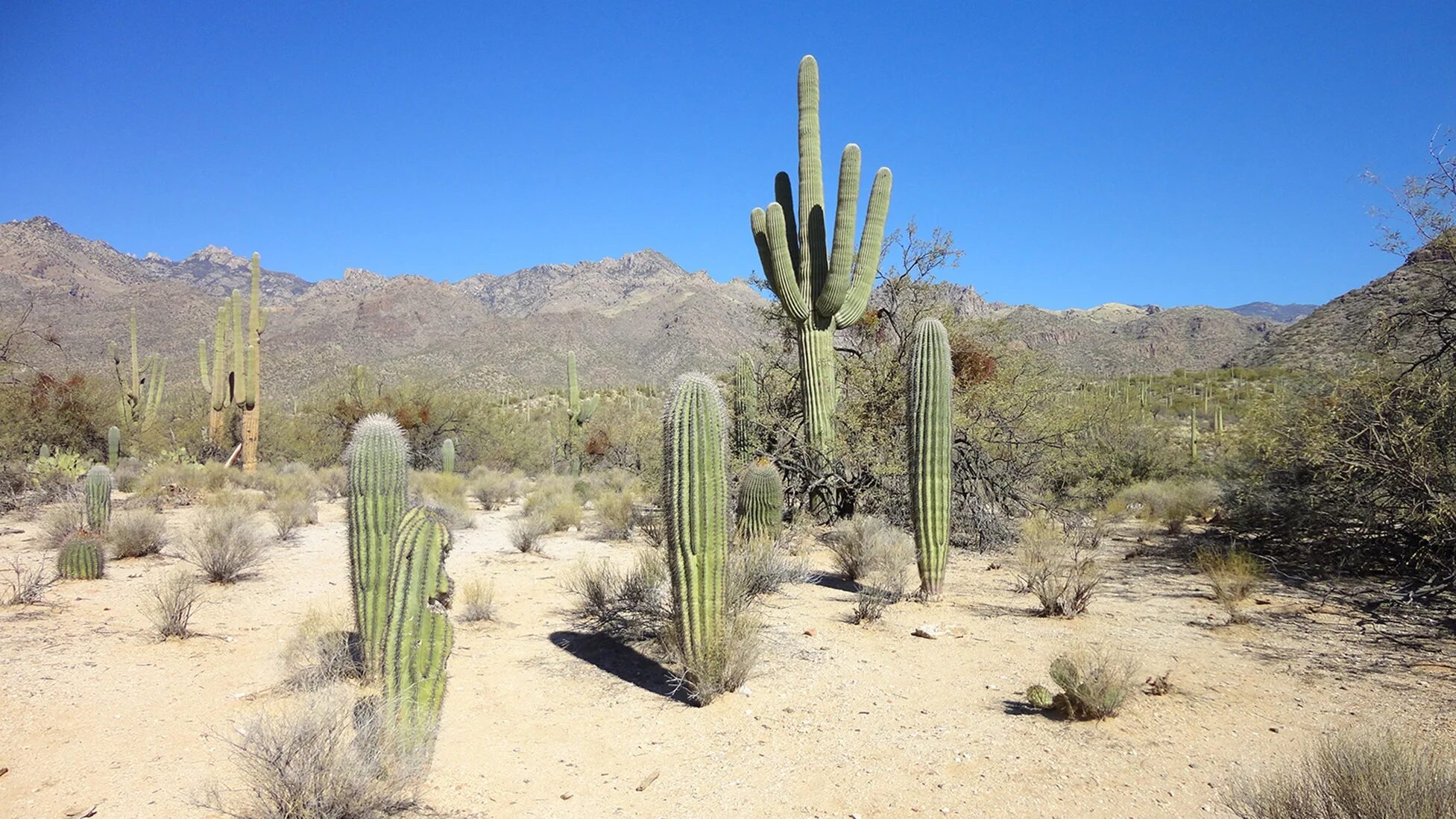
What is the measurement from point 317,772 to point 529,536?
855cm

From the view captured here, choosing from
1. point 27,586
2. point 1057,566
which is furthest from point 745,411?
point 27,586

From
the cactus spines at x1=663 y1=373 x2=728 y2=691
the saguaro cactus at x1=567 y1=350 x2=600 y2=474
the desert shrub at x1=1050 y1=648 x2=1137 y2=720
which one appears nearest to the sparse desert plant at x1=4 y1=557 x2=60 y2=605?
the cactus spines at x1=663 y1=373 x2=728 y2=691

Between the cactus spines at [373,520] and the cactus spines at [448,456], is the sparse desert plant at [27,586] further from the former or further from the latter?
the cactus spines at [448,456]

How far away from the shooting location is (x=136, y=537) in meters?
10.6

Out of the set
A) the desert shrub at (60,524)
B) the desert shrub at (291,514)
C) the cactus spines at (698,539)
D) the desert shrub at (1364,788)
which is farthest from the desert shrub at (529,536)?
the desert shrub at (1364,788)

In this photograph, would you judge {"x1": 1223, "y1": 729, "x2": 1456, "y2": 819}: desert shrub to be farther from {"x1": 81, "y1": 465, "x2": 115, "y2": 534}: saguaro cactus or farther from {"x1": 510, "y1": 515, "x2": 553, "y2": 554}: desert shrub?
{"x1": 81, "y1": 465, "x2": 115, "y2": 534}: saguaro cactus

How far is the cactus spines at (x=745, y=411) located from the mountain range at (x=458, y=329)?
22.2 meters

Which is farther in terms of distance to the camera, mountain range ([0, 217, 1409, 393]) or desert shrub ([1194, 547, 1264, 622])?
mountain range ([0, 217, 1409, 393])

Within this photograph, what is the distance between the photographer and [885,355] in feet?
47.3

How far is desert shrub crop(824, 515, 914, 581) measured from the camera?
9305 millimetres

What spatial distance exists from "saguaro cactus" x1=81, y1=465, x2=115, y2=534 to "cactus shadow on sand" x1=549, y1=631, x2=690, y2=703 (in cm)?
786

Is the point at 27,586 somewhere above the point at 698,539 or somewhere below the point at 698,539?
below

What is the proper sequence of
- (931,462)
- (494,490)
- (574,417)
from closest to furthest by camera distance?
(931,462)
(494,490)
(574,417)

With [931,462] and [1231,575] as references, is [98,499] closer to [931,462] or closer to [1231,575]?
[931,462]
